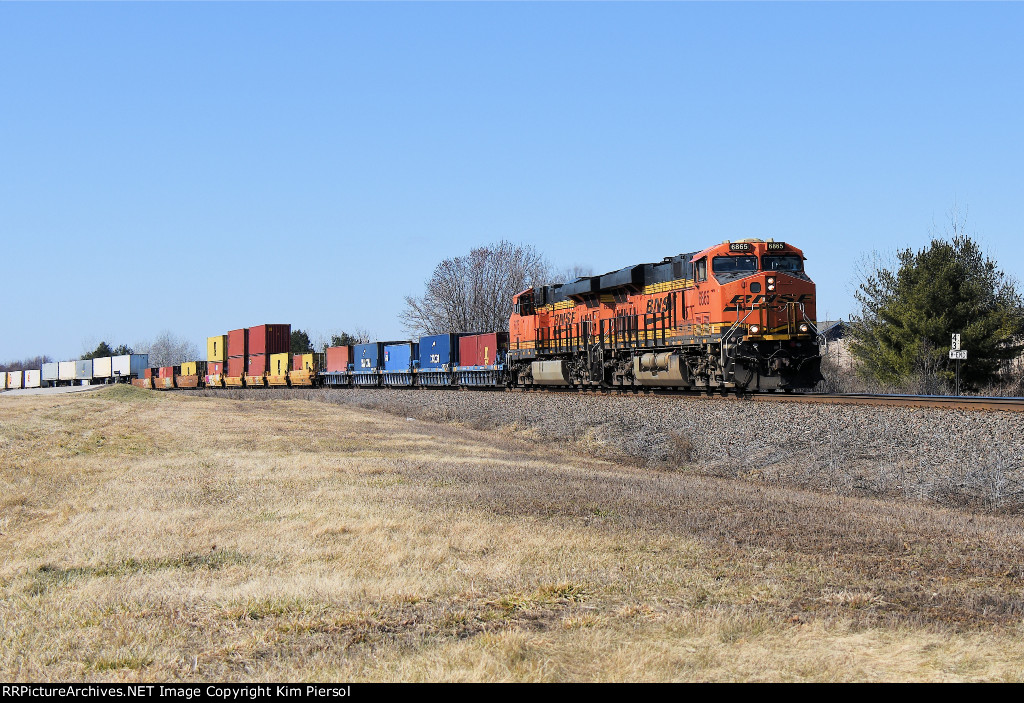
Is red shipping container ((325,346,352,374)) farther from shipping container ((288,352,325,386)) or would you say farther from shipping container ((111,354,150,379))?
shipping container ((111,354,150,379))

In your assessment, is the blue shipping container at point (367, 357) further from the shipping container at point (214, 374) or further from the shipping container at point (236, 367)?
the shipping container at point (214, 374)

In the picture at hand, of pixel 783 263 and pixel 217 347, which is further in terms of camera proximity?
pixel 217 347

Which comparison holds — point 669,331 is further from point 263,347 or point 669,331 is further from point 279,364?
point 263,347

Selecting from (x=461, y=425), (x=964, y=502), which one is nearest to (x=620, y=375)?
(x=461, y=425)

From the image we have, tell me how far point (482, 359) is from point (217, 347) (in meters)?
40.0

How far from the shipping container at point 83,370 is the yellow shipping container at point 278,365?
32.3m

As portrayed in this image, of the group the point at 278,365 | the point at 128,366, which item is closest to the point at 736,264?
the point at 278,365

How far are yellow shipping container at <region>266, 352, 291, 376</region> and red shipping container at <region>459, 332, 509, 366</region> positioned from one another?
20238 mm

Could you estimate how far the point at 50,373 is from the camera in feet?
292

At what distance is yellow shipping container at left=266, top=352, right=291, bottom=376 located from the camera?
61125mm

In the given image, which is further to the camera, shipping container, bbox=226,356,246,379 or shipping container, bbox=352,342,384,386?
shipping container, bbox=226,356,246,379

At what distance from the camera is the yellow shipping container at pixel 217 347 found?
73113 millimetres

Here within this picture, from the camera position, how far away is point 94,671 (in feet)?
17.5

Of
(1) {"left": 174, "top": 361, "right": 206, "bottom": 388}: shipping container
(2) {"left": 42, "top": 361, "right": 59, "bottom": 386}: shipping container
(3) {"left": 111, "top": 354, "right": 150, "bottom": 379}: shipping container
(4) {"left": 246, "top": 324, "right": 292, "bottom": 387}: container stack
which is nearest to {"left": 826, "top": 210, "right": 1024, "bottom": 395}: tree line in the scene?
(4) {"left": 246, "top": 324, "right": 292, "bottom": 387}: container stack
